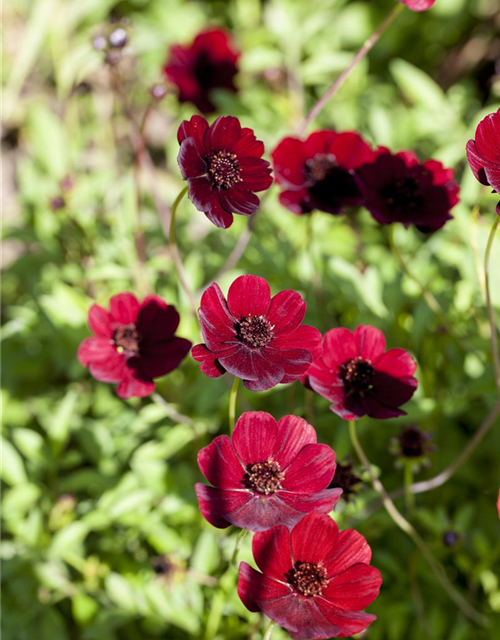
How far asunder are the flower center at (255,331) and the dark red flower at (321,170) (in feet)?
1.00

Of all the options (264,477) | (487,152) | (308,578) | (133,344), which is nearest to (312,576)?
(308,578)

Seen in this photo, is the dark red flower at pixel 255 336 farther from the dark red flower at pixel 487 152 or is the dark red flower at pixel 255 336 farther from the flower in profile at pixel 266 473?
the dark red flower at pixel 487 152

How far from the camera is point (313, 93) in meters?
2.72

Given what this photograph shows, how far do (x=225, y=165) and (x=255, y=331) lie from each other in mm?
234

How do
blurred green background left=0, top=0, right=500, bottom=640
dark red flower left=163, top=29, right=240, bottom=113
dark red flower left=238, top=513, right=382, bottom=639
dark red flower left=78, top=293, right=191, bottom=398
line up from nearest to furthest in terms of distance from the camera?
dark red flower left=238, top=513, right=382, bottom=639
dark red flower left=78, top=293, right=191, bottom=398
blurred green background left=0, top=0, right=500, bottom=640
dark red flower left=163, top=29, right=240, bottom=113

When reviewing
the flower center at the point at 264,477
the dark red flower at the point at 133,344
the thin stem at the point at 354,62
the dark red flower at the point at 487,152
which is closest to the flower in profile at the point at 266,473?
the flower center at the point at 264,477

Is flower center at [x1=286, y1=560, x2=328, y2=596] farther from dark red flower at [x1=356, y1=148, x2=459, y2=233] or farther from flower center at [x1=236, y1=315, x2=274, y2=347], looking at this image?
dark red flower at [x1=356, y1=148, x2=459, y2=233]

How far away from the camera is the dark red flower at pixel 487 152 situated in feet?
2.69

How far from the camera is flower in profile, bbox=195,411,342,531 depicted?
2.64 feet

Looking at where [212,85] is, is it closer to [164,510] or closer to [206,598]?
[164,510]

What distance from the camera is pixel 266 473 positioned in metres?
0.86

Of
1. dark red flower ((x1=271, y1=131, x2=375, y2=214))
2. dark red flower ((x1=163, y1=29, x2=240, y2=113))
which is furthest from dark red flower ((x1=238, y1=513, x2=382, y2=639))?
dark red flower ((x1=163, y1=29, x2=240, y2=113))

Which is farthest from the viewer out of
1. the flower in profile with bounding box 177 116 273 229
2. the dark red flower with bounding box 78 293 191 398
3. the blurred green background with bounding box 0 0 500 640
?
the blurred green background with bounding box 0 0 500 640

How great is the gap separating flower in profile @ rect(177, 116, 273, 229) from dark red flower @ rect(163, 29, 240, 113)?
3.53ft
